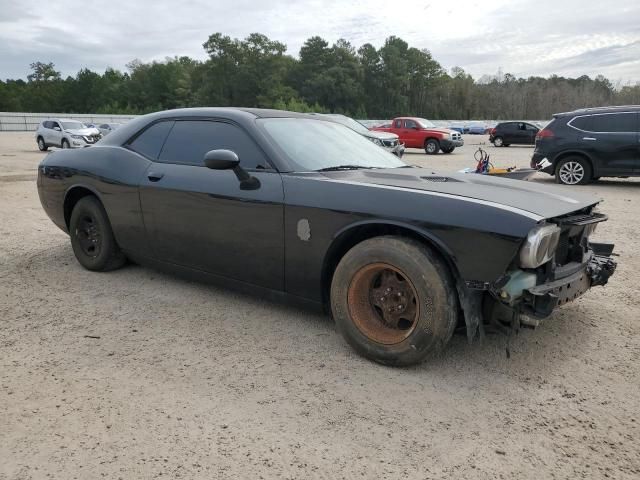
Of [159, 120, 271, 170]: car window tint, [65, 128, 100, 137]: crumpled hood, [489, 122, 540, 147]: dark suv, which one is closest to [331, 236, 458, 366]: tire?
[159, 120, 271, 170]: car window tint

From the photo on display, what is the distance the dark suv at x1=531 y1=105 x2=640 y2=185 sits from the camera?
401 inches

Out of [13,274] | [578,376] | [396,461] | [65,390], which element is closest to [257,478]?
[396,461]

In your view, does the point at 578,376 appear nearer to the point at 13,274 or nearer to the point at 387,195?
the point at 387,195

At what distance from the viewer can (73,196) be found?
4770mm

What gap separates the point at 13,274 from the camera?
15.3 ft

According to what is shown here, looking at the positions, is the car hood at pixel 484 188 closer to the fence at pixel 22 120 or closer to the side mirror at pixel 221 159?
A: the side mirror at pixel 221 159

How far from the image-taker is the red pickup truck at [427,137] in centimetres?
2223

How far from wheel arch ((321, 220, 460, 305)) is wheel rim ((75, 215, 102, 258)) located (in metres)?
2.41

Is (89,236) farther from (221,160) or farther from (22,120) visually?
(22,120)

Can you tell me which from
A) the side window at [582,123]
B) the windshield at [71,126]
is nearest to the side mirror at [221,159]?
the side window at [582,123]

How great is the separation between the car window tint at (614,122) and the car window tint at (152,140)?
370 inches

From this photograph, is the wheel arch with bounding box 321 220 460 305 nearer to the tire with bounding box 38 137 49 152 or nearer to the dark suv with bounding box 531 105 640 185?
the dark suv with bounding box 531 105 640 185

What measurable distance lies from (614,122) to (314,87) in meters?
80.0

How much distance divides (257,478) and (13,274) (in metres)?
3.71
